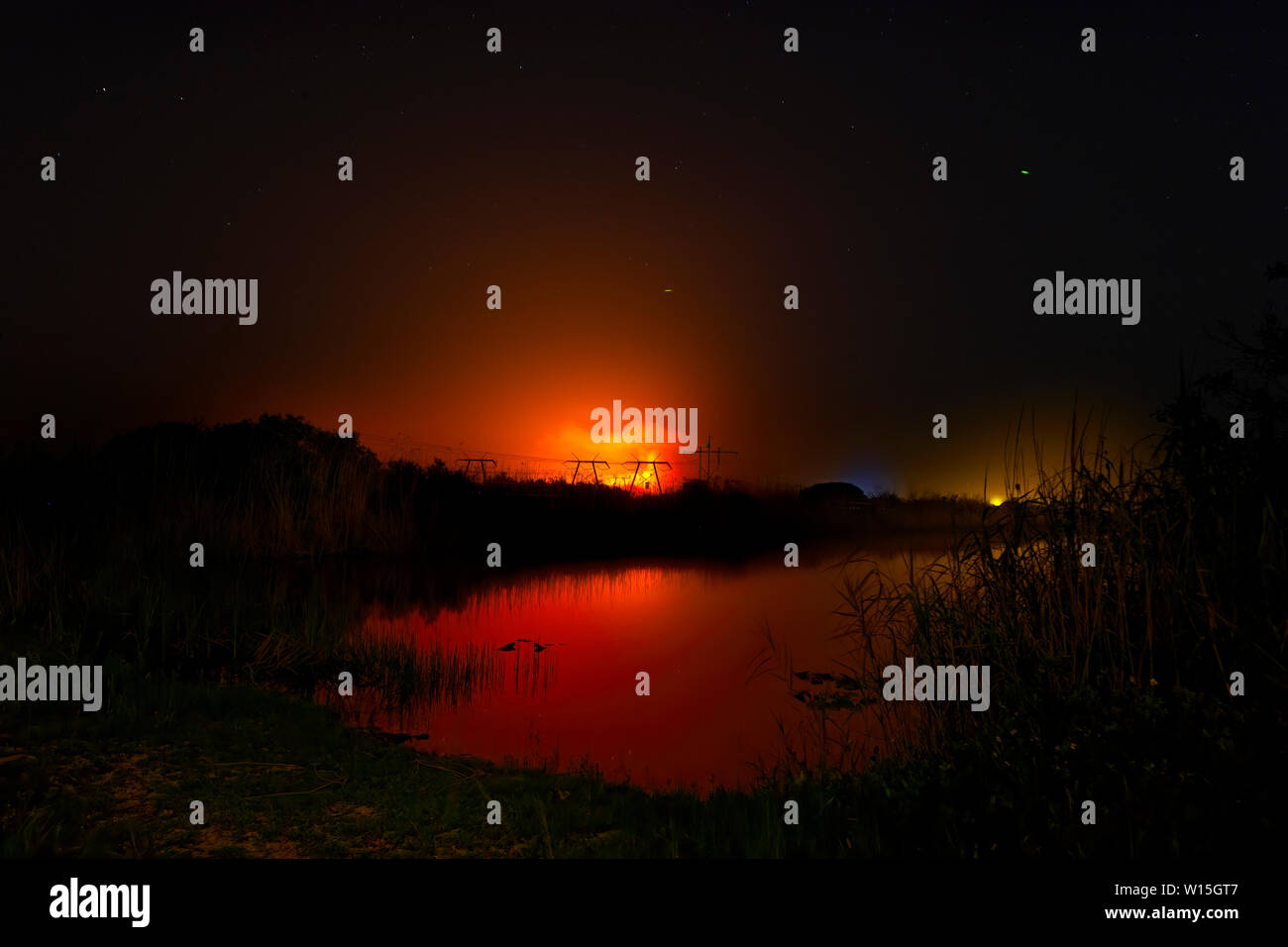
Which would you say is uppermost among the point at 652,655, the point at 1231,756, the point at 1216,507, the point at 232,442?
the point at 232,442

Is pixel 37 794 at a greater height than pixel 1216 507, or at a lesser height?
lesser

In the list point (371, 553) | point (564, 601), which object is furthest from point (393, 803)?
point (371, 553)

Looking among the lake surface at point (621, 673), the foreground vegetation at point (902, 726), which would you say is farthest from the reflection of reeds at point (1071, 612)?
the lake surface at point (621, 673)

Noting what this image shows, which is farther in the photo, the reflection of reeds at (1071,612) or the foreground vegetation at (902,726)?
the reflection of reeds at (1071,612)

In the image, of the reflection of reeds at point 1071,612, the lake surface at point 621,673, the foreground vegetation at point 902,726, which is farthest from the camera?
the lake surface at point 621,673

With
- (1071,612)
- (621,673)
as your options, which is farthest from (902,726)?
(621,673)

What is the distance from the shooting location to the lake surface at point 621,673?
688cm

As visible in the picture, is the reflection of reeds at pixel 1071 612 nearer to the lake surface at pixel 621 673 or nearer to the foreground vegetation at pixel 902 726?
the foreground vegetation at pixel 902 726

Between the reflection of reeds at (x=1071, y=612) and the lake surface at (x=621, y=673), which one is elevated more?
the reflection of reeds at (x=1071, y=612)

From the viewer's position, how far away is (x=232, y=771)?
529cm

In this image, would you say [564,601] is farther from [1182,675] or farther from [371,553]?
[1182,675]
